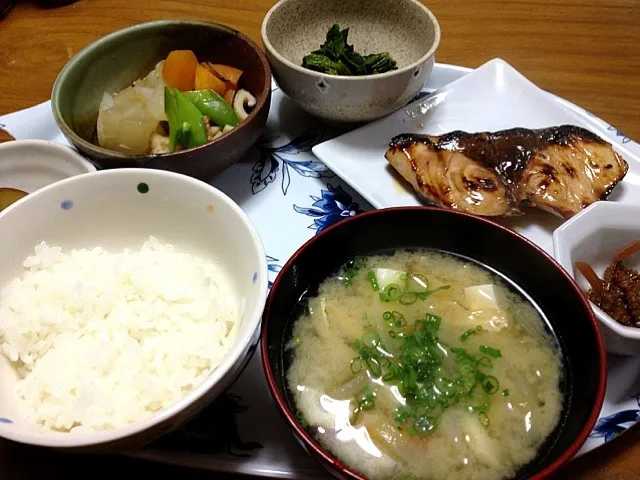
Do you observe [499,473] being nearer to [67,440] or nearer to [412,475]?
[412,475]

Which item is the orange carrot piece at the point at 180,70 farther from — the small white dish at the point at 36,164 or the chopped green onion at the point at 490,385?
the chopped green onion at the point at 490,385

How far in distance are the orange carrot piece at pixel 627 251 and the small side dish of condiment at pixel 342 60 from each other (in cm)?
118

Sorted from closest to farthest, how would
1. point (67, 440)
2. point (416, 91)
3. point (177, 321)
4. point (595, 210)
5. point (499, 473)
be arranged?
point (67, 440)
point (499, 473)
point (177, 321)
point (595, 210)
point (416, 91)

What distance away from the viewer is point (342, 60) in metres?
2.27

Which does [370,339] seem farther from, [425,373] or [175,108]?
[175,108]

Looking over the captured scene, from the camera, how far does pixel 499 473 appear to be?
1211mm

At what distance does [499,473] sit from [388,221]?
0.72 metres

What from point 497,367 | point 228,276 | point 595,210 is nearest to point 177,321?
point 228,276

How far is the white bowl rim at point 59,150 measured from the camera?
182 centimetres

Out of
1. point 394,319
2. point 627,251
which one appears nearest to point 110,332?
point 394,319

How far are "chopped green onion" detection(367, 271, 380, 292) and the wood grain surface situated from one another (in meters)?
1.52

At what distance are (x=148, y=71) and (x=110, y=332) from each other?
4.36 feet

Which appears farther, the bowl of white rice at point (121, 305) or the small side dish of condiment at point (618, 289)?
the small side dish of condiment at point (618, 289)

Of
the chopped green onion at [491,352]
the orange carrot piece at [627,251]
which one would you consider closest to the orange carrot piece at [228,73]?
the chopped green onion at [491,352]
